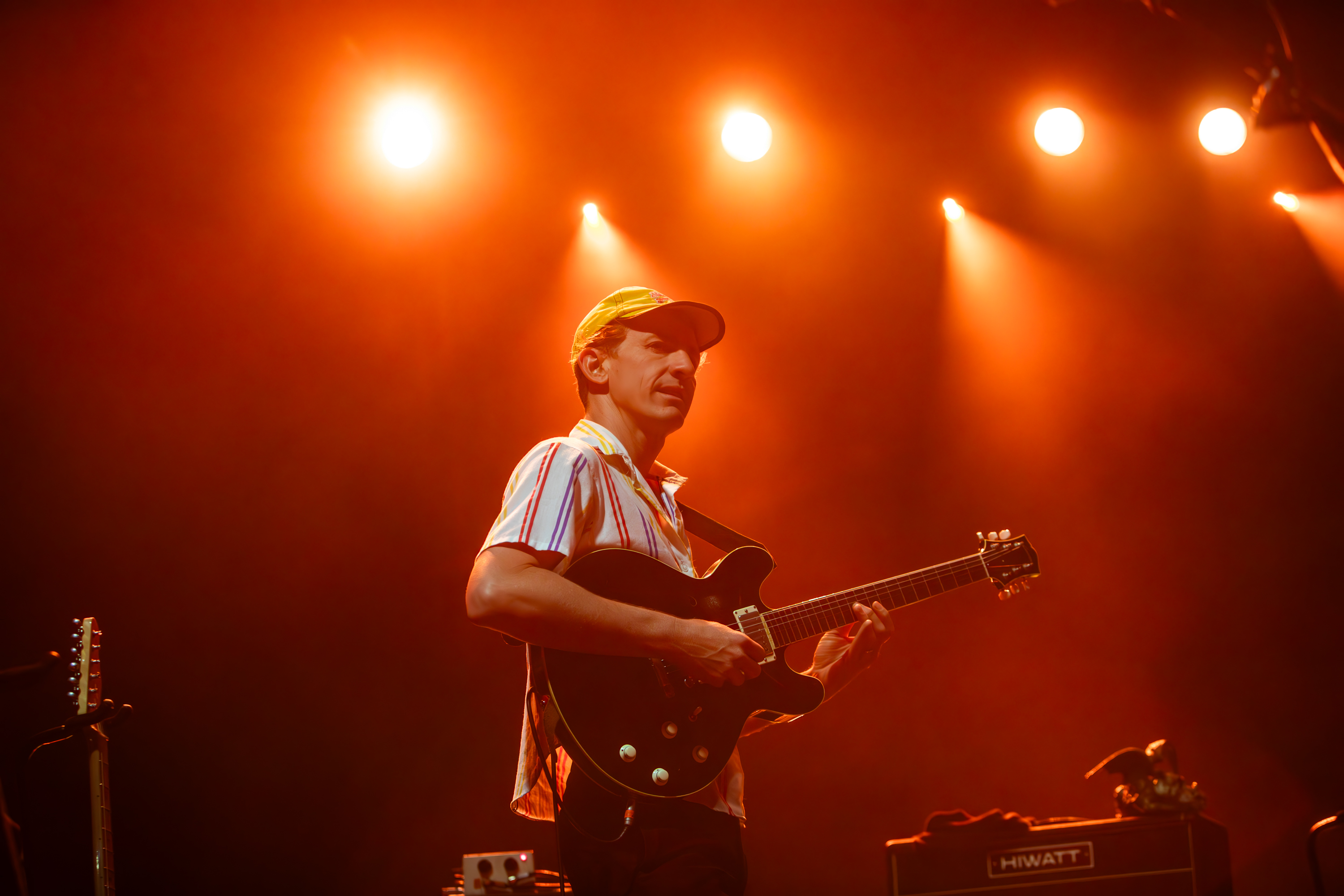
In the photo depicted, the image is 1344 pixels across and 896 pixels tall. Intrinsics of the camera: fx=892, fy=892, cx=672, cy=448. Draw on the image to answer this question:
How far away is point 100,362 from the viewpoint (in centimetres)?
428

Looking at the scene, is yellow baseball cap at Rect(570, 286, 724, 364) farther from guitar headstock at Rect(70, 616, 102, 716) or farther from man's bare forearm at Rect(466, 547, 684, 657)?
guitar headstock at Rect(70, 616, 102, 716)

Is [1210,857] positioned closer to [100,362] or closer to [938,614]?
[938,614]

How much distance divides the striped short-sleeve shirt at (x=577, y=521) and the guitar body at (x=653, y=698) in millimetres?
74

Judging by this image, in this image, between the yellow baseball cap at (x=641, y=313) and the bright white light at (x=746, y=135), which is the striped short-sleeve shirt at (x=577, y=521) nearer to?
the yellow baseball cap at (x=641, y=313)

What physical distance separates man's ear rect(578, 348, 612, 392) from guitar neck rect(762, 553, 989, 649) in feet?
2.53

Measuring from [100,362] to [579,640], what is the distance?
11.9 feet

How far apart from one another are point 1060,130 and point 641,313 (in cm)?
383

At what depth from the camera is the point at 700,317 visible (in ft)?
8.25

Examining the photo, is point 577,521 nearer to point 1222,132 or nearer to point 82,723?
point 82,723

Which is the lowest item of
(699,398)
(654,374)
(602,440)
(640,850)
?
(640,850)

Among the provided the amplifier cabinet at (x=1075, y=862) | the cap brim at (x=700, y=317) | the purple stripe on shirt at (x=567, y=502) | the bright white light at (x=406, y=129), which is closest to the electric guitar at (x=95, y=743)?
the purple stripe on shirt at (x=567, y=502)

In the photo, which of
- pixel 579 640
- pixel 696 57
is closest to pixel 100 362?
pixel 696 57

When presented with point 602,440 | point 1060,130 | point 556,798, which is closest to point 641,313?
point 602,440

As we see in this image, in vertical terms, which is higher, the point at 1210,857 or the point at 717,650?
the point at 717,650
